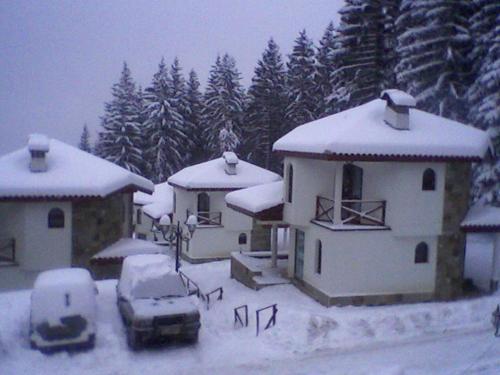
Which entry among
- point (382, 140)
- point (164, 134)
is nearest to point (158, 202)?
point (164, 134)

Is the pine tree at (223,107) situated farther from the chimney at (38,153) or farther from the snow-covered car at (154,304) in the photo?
the snow-covered car at (154,304)

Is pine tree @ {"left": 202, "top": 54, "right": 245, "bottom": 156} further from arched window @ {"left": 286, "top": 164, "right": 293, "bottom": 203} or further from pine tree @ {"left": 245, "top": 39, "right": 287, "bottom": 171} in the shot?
arched window @ {"left": 286, "top": 164, "right": 293, "bottom": 203}

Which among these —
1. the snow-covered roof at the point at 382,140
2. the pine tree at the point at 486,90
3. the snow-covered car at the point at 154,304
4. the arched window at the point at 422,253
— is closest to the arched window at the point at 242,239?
the snow-covered roof at the point at 382,140

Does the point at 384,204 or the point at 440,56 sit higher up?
the point at 440,56

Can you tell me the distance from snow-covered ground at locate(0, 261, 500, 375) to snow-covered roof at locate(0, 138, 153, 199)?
3.99 m

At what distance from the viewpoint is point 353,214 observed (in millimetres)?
19438

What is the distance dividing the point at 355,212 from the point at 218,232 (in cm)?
1503

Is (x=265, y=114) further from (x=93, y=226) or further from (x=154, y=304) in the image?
(x=154, y=304)

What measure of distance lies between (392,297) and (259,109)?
1313 inches

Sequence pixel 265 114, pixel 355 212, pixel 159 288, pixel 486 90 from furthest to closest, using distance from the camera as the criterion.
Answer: pixel 265 114 → pixel 486 90 → pixel 355 212 → pixel 159 288

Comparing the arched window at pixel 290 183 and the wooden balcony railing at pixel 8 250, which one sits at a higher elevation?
the arched window at pixel 290 183

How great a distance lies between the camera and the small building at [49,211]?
19234mm

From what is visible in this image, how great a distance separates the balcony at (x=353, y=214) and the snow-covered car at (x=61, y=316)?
27.8ft

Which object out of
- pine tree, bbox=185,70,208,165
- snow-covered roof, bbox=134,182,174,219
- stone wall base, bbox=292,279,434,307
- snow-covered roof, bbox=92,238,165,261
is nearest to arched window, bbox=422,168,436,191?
stone wall base, bbox=292,279,434,307
